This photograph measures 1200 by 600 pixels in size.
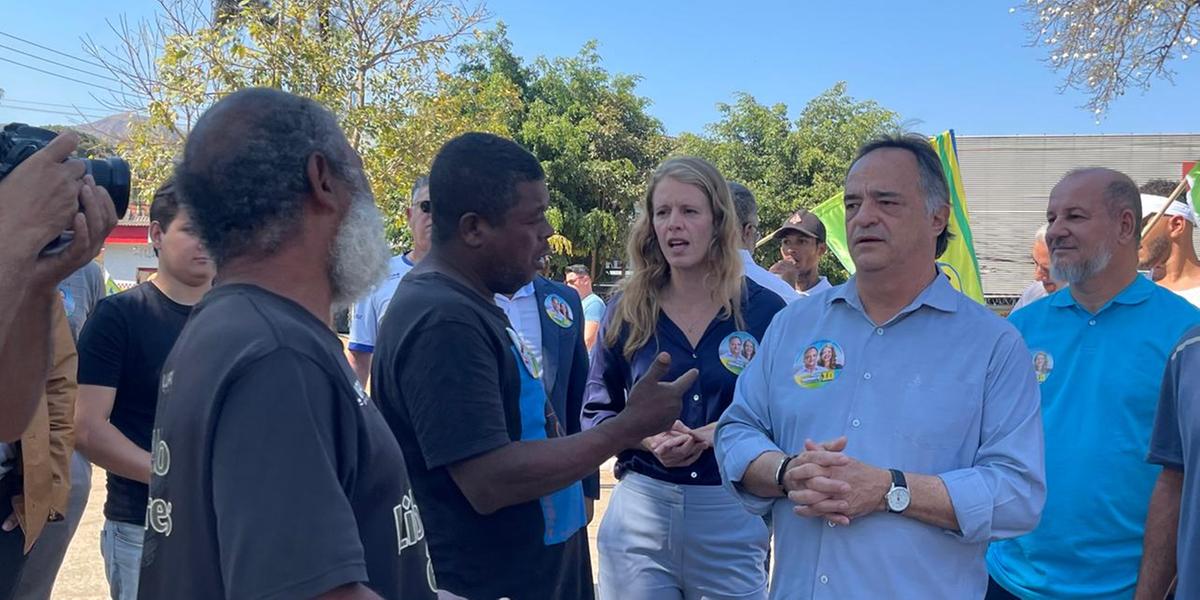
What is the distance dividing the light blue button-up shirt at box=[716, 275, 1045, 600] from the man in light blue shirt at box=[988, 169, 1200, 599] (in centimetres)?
81

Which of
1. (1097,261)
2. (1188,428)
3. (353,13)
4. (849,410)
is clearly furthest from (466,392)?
(353,13)

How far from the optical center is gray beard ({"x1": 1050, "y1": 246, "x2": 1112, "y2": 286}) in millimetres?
3311

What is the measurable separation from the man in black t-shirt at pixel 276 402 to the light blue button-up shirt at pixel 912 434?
1.19m

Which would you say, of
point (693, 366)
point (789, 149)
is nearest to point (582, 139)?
point (789, 149)

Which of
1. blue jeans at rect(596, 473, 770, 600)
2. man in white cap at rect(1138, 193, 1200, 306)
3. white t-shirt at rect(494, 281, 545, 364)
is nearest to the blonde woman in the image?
blue jeans at rect(596, 473, 770, 600)

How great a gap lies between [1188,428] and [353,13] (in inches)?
524

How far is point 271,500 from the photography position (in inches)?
54.9

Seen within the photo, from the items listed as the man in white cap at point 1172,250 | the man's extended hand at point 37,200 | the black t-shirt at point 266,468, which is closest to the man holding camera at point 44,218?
the man's extended hand at point 37,200

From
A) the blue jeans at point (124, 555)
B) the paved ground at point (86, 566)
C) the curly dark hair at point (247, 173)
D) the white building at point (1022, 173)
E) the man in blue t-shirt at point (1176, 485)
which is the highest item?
the white building at point (1022, 173)

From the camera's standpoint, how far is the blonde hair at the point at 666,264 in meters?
3.74

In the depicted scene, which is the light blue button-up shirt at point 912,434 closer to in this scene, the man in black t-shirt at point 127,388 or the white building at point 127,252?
the man in black t-shirt at point 127,388

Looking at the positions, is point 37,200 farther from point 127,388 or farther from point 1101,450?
point 1101,450

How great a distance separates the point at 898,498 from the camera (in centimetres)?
233

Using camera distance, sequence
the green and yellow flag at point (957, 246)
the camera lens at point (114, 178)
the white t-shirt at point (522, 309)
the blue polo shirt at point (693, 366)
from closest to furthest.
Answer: the camera lens at point (114, 178) < the blue polo shirt at point (693, 366) < the white t-shirt at point (522, 309) < the green and yellow flag at point (957, 246)
